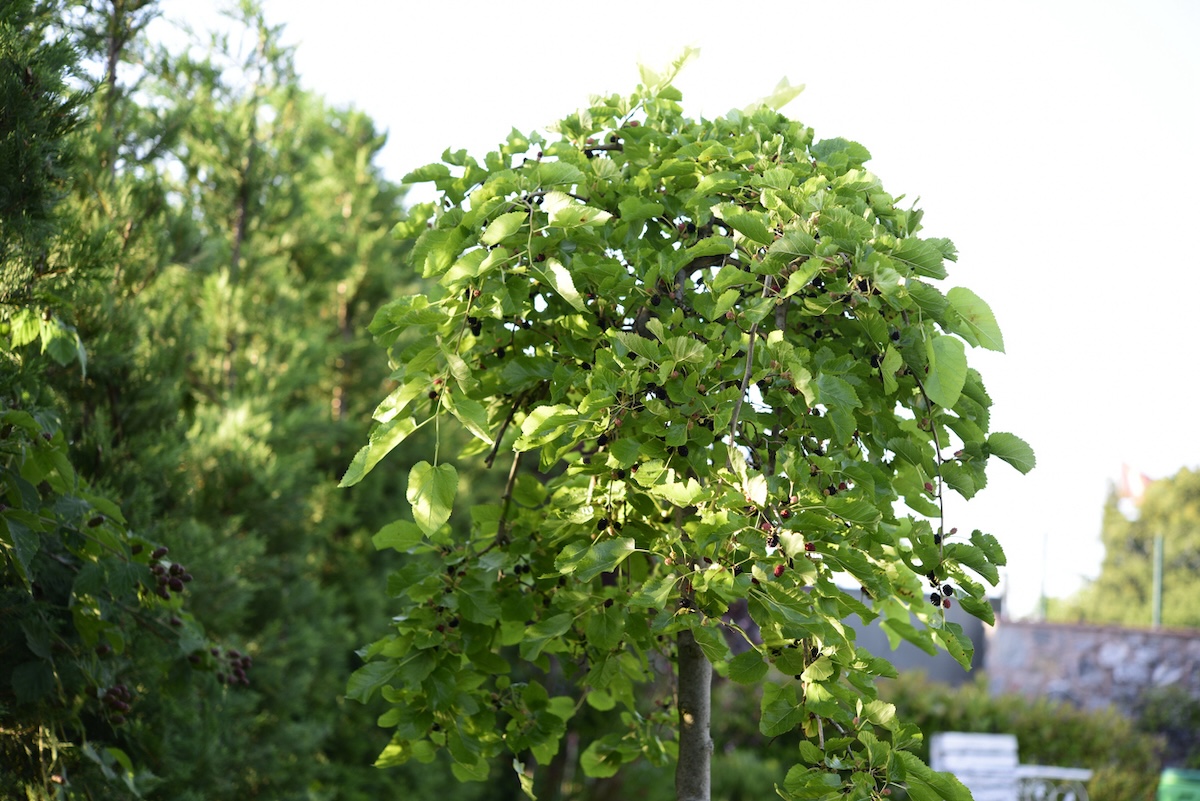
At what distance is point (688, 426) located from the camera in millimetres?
1382

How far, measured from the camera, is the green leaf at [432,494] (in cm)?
123

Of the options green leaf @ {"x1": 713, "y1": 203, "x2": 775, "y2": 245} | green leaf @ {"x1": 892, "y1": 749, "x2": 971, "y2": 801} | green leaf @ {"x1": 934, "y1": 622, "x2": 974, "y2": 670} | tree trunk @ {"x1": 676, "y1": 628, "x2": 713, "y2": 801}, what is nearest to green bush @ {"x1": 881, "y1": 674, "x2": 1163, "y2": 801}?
tree trunk @ {"x1": 676, "y1": 628, "x2": 713, "y2": 801}

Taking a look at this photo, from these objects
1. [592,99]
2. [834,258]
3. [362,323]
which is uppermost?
[362,323]

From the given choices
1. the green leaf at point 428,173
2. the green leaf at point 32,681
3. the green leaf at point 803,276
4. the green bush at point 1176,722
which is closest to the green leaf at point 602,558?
the green leaf at point 803,276

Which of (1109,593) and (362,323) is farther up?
(362,323)

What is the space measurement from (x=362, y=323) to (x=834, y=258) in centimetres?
514

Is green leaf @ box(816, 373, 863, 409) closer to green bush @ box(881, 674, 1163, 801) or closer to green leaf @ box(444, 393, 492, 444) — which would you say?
green leaf @ box(444, 393, 492, 444)

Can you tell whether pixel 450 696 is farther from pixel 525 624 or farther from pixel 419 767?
pixel 419 767

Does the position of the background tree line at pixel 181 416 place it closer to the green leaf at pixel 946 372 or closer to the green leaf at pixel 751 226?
the green leaf at pixel 751 226

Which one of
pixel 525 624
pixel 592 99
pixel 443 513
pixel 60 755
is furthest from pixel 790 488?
pixel 60 755

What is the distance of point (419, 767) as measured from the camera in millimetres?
5230

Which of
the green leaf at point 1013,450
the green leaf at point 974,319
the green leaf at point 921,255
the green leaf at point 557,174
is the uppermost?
the green leaf at point 557,174

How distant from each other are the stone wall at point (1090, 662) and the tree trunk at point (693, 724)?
8334 mm

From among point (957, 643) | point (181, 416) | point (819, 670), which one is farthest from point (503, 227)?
point (181, 416)
